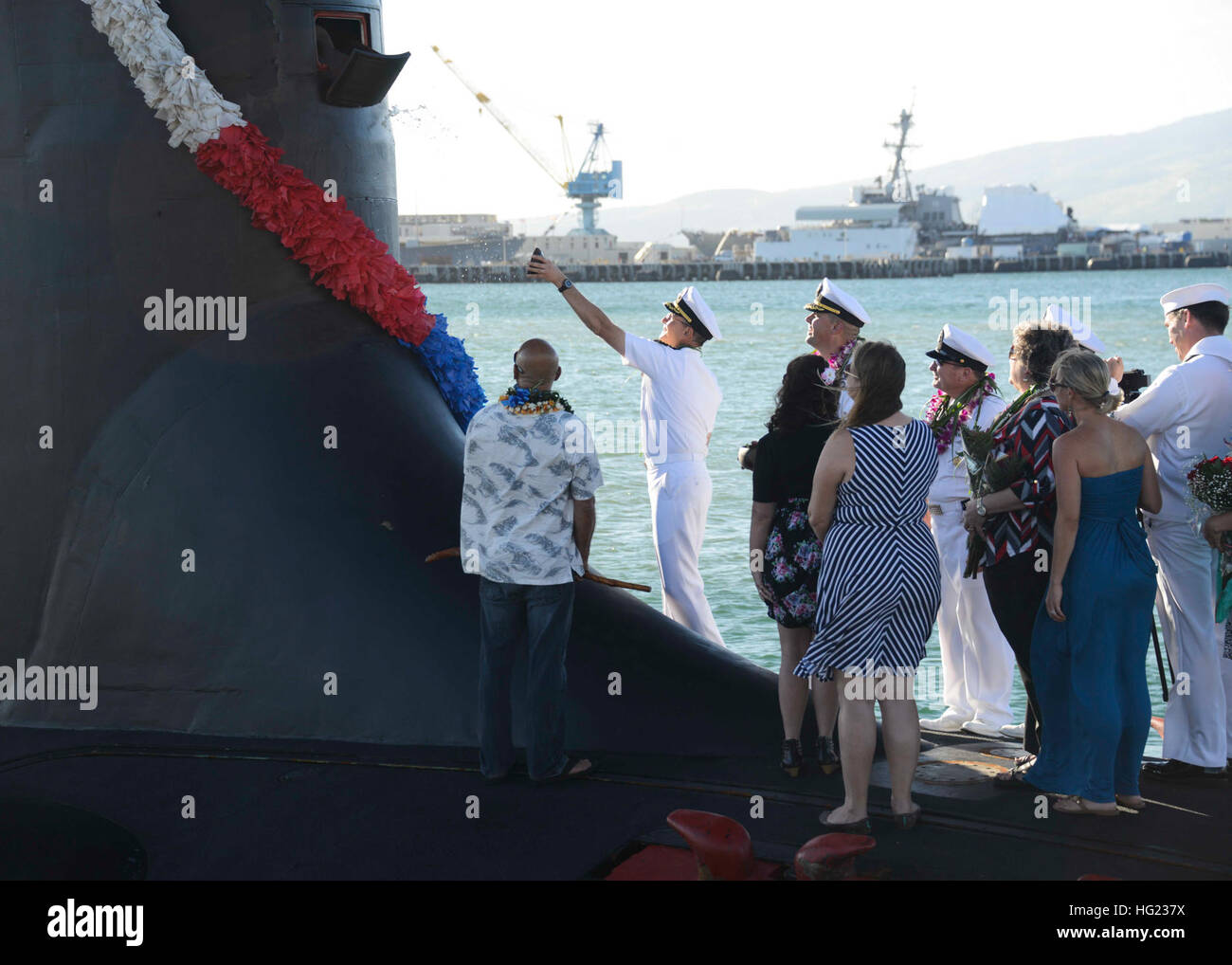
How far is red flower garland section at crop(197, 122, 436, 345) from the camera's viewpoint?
19.1 ft

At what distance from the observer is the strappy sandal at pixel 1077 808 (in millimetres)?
5316

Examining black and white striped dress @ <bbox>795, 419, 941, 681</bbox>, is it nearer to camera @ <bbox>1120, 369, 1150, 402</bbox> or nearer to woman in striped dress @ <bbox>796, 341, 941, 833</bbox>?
woman in striped dress @ <bbox>796, 341, 941, 833</bbox>

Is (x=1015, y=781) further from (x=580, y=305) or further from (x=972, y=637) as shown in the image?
(x=580, y=305)

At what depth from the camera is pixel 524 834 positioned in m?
4.99

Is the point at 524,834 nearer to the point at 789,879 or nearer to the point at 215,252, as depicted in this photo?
the point at 789,879

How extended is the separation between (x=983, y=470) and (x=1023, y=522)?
278 millimetres

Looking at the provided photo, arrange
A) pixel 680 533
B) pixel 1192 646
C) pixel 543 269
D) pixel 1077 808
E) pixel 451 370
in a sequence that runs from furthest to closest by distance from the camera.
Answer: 1. pixel 680 533
2. pixel 451 370
3. pixel 543 269
4. pixel 1192 646
5. pixel 1077 808

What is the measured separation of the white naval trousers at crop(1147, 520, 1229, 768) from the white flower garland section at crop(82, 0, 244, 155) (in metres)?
4.52

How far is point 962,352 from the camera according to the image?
21.5ft

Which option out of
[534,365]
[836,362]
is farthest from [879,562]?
[836,362]

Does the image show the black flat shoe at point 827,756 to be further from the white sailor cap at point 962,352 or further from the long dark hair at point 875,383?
the white sailor cap at point 962,352

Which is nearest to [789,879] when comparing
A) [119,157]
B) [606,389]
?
[119,157]

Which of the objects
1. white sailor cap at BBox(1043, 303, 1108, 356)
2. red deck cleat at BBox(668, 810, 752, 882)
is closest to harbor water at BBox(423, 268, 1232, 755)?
white sailor cap at BBox(1043, 303, 1108, 356)

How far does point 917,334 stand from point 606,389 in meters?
26.2
